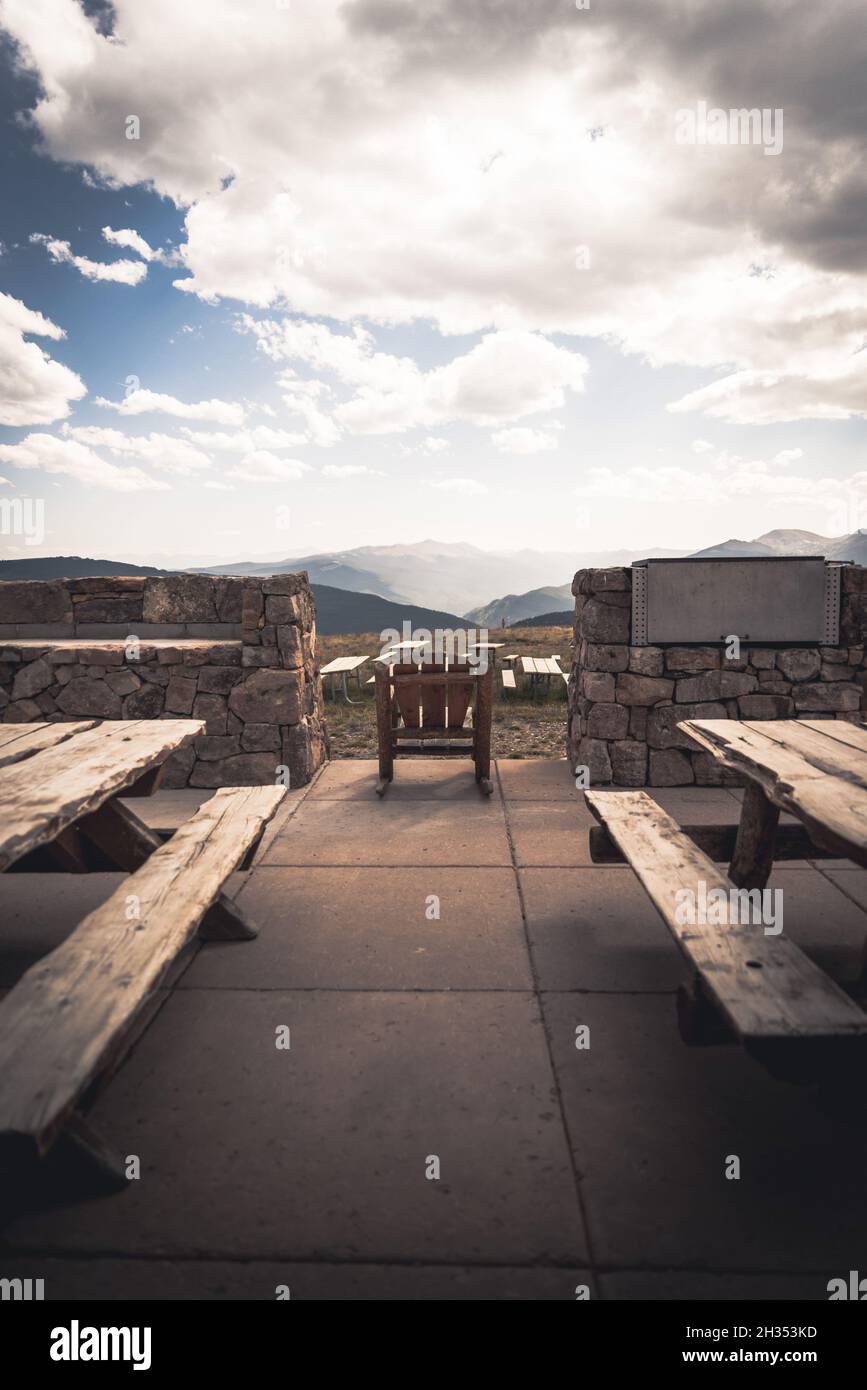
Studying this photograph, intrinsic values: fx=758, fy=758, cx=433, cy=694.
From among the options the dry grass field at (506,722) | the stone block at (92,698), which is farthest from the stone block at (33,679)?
the dry grass field at (506,722)

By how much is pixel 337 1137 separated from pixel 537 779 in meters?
4.17

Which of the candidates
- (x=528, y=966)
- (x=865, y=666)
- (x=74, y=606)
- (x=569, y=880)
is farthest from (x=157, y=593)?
(x=865, y=666)

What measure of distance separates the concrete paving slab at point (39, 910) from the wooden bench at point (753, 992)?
248cm

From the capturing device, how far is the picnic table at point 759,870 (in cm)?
176

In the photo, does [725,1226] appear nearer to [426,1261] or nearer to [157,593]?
[426,1261]

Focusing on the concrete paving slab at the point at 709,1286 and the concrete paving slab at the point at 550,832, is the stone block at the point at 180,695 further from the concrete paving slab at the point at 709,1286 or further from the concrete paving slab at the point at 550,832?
the concrete paving slab at the point at 709,1286

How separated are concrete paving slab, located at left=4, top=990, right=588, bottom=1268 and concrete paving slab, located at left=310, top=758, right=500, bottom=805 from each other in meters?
2.80

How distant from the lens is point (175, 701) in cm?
605

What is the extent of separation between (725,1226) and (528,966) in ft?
4.30

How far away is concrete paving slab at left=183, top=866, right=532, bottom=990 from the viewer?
298 cm

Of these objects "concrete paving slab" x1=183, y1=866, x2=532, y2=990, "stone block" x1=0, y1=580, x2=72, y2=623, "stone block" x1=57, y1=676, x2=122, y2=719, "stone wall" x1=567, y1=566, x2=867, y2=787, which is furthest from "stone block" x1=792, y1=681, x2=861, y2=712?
"stone block" x1=0, y1=580, x2=72, y2=623

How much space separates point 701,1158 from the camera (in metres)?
2.02

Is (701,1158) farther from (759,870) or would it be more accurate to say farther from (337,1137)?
(759,870)

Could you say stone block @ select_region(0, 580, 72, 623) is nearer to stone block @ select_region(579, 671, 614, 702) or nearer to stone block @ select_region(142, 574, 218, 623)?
stone block @ select_region(142, 574, 218, 623)
